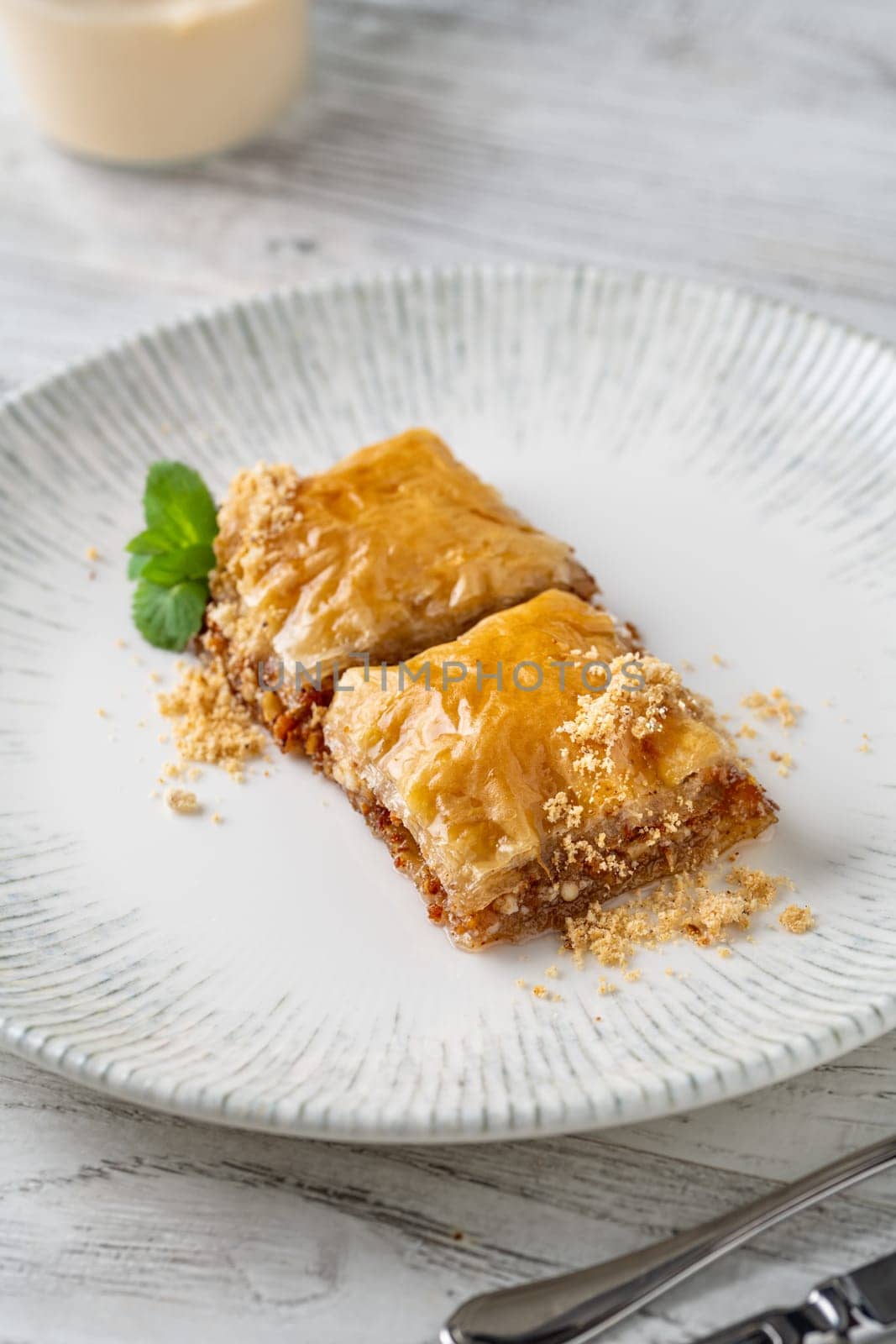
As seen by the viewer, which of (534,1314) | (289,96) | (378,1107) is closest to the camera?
(534,1314)

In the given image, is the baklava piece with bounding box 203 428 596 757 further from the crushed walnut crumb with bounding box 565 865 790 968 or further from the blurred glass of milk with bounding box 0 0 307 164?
the blurred glass of milk with bounding box 0 0 307 164

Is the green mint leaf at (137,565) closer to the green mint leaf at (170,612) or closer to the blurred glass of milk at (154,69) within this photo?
the green mint leaf at (170,612)

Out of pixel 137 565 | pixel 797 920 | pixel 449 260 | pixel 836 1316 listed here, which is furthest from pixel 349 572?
pixel 449 260

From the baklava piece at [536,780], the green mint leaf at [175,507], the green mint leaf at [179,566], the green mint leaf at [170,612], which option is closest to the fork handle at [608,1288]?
the baklava piece at [536,780]

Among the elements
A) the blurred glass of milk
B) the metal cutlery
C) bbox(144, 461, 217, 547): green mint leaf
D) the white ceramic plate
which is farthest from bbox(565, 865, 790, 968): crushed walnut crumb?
the blurred glass of milk

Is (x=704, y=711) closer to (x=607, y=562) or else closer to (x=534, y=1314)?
(x=607, y=562)

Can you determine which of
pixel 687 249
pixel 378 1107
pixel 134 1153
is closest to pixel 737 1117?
pixel 378 1107
